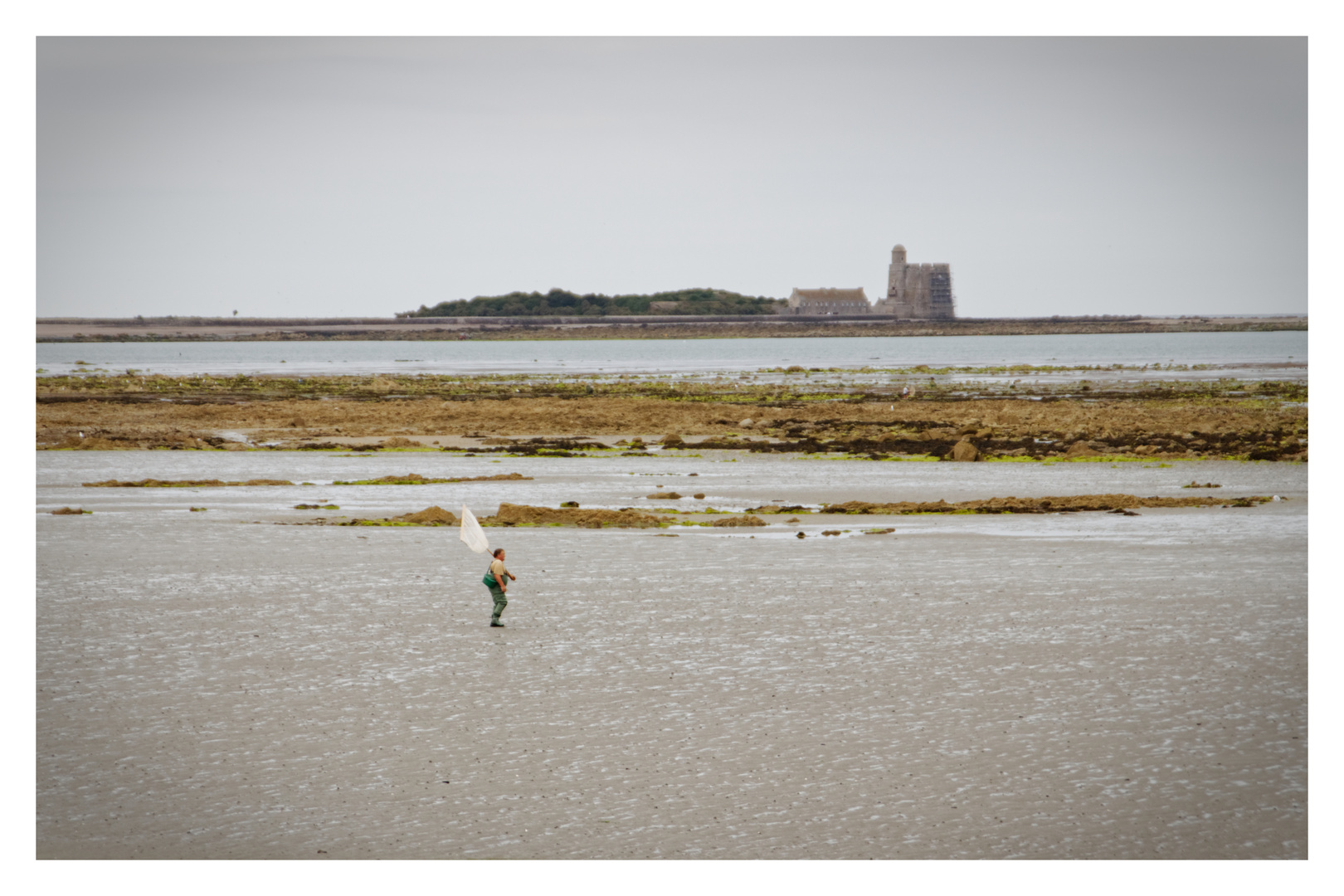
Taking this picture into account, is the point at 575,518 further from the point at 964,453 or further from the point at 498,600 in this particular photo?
the point at 964,453

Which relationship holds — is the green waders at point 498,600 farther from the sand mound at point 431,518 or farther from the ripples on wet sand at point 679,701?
the sand mound at point 431,518

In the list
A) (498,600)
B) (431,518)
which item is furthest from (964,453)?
(498,600)

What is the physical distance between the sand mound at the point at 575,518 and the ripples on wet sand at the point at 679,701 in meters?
2.59

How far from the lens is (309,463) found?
3219 centimetres

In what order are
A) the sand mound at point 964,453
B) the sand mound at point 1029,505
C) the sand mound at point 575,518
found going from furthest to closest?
the sand mound at point 964,453, the sand mound at point 1029,505, the sand mound at point 575,518

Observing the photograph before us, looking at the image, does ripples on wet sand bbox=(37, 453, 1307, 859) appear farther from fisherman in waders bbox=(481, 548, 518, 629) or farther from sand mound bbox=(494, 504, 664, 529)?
sand mound bbox=(494, 504, 664, 529)

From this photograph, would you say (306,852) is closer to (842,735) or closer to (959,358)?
(842,735)

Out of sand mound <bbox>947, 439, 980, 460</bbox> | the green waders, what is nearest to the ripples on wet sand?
the green waders

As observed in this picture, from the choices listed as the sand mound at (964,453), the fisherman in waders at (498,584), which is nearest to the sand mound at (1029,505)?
the sand mound at (964,453)

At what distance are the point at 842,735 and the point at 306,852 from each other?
3.88 m

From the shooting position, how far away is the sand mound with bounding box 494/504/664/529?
20.8 meters

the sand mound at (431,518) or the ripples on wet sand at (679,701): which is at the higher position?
the sand mound at (431,518)

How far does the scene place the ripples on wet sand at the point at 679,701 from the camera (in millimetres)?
7574

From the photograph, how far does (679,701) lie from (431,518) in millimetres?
11492
